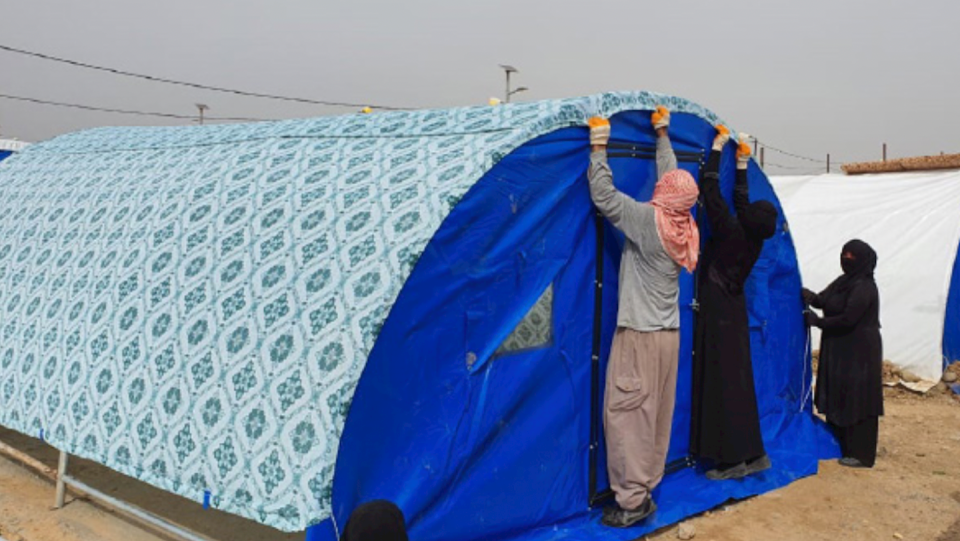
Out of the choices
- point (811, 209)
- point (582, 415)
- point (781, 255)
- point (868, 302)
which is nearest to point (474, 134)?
point (582, 415)

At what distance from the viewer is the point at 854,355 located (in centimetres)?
607

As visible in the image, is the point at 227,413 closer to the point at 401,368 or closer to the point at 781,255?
the point at 401,368

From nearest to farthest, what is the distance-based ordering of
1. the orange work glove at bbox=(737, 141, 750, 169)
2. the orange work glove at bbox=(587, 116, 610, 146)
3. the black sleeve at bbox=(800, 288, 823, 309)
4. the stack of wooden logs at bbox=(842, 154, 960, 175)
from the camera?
the orange work glove at bbox=(587, 116, 610, 146), the orange work glove at bbox=(737, 141, 750, 169), the black sleeve at bbox=(800, 288, 823, 309), the stack of wooden logs at bbox=(842, 154, 960, 175)

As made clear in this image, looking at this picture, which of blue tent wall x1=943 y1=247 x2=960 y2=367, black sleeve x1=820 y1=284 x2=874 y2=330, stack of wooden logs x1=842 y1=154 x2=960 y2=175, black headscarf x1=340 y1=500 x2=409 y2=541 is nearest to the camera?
black headscarf x1=340 y1=500 x2=409 y2=541

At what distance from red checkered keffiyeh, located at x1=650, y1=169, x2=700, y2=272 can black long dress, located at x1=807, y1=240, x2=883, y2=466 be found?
2.23 meters

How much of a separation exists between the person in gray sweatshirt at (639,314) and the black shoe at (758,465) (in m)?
1.23

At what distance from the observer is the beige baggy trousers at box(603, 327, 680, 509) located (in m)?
4.43

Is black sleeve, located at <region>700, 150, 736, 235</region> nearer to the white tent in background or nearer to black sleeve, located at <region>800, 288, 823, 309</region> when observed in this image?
black sleeve, located at <region>800, 288, 823, 309</region>

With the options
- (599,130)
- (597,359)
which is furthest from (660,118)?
(597,359)

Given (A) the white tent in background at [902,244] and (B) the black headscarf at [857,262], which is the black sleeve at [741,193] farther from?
(A) the white tent in background at [902,244]

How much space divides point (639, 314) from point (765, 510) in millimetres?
1746

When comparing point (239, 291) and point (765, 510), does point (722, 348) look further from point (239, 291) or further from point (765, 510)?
point (239, 291)

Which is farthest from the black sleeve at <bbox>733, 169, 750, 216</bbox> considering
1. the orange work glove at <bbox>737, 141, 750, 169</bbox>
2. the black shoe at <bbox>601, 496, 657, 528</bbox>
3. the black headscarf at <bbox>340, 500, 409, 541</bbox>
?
the black headscarf at <bbox>340, 500, 409, 541</bbox>

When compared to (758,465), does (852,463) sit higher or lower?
lower
